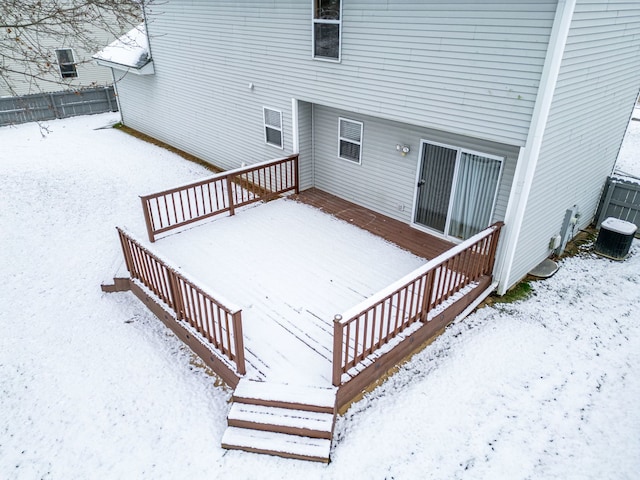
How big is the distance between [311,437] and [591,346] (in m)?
4.27

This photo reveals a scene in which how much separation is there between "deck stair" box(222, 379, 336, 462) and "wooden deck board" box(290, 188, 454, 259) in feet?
12.1

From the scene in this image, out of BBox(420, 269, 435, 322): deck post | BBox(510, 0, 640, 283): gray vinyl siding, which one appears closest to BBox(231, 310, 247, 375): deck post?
BBox(420, 269, 435, 322): deck post

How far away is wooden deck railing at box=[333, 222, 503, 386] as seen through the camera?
4.85 metres

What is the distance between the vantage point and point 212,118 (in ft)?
38.8

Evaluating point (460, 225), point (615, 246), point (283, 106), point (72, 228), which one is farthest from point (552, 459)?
point (72, 228)

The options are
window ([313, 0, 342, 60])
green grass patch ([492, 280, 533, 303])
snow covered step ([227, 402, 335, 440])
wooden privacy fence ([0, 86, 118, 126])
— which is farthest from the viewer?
wooden privacy fence ([0, 86, 118, 126])

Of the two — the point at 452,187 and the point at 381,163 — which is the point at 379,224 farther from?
the point at 452,187

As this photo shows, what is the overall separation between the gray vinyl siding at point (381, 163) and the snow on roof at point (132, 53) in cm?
734

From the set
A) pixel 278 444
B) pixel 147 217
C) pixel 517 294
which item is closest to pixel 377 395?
pixel 278 444

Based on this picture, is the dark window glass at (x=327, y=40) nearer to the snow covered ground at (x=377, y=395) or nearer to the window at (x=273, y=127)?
the window at (x=273, y=127)

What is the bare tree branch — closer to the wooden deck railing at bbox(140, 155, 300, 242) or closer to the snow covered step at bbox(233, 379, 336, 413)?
the wooden deck railing at bbox(140, 155, 300, 242)

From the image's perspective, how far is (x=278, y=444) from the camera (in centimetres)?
466

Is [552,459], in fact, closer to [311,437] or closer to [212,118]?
[311,437]

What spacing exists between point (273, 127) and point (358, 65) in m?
3.20
